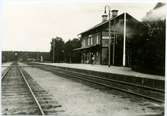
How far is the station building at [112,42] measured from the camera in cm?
2564

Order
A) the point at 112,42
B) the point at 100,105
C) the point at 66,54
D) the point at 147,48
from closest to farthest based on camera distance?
the point at 100,105 < the point at 147,48 < the point at 112,42 < the point at 66,54

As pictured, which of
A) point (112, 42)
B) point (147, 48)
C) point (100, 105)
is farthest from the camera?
point (112, 42)

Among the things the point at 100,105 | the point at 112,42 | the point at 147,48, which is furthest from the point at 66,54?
the point at 100,105

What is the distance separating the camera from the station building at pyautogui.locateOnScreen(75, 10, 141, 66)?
2564cm

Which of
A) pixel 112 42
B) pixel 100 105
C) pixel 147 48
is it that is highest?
pixel 112 42

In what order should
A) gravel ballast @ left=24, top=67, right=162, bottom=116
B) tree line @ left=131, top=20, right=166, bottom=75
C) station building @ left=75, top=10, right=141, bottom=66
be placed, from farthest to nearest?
1. station building @ left=75, top=10, right=141, bottom=66
2. tree line @ left=131, top=20, right=166, bottom=75
3. gravel ballast @ left=24, top=67, right=162, bottom=116

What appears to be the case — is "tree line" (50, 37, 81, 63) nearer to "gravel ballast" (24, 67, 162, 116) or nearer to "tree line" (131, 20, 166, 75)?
"tree line" (131, 20, 166, 75)

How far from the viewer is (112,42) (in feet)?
116

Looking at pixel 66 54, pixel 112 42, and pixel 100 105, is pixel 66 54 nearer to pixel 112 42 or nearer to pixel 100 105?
pixel 112 42

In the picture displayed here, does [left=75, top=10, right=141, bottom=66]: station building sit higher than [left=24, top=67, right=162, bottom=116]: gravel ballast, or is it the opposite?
[left=75, top=10, right=141, bottom=66]: station building

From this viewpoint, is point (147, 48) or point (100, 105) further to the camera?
point (147, 48)

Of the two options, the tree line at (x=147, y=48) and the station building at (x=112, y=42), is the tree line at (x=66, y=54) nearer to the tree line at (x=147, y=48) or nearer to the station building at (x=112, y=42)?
the station building at (x=112, y=42)

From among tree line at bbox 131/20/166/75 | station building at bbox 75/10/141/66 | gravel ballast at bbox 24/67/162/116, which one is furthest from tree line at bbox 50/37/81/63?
gravel ballast at bbox 24/67/162/116

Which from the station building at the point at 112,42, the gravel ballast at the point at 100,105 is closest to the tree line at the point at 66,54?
the station building at the point at 112,42
